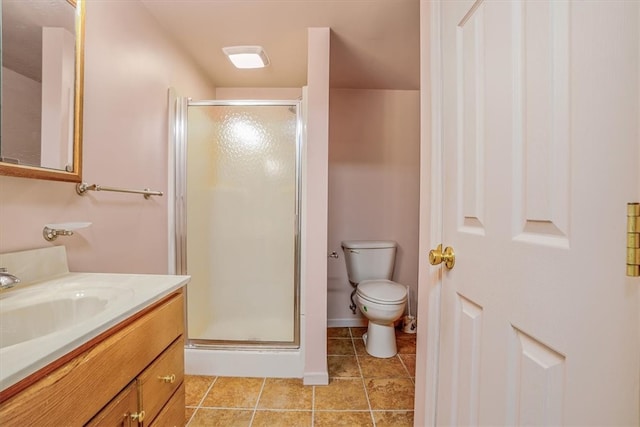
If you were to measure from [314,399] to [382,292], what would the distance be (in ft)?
2.60

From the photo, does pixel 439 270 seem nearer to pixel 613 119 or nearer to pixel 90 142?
pixel 613 119

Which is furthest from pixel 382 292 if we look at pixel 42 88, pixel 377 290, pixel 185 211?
pixel 42 88

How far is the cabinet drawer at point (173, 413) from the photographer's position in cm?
77

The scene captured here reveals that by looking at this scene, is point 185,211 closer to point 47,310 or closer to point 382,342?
point 47,310

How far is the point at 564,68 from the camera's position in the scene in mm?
436

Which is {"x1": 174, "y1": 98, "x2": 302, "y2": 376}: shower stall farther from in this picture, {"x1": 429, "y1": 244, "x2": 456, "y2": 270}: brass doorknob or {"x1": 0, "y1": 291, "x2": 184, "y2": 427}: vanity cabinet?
{"x1": 429, "y1": 244, "x2": 456, "y2": 270}: brass doorknob

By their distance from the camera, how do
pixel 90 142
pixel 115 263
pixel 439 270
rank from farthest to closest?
pixel 115 263 < pixel 90 142 < pixel 439 270

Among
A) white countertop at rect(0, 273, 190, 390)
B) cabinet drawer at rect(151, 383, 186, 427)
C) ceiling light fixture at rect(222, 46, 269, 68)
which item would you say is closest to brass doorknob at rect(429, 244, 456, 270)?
white countertop at rect(0, 273, 190, 390)

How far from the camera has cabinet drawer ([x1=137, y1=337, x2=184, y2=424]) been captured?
2.30ft

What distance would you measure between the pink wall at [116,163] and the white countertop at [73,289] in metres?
0.19

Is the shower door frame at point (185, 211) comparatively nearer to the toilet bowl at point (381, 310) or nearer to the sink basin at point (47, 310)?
the toilet bowl at point (381, 310)

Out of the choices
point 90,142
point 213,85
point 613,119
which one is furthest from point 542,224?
point 213,85

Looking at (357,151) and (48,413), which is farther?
(357,151)

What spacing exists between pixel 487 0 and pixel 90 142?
4.79 ft
